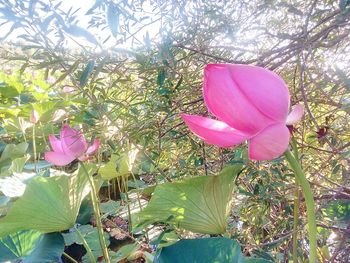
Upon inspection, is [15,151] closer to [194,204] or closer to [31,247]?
[31,247]

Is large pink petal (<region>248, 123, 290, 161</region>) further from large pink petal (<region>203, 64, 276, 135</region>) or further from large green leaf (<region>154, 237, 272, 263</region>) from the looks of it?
large green leaf (<region>154, 237, 272, 263</region>)

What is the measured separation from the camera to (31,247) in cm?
112

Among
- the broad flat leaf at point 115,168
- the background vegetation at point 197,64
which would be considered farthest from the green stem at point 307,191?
the broad flat leaf at point 115,168

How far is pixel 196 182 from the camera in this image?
68 cm

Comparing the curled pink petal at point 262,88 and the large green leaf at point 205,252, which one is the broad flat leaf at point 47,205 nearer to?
A: the large green leaf at point 205,252

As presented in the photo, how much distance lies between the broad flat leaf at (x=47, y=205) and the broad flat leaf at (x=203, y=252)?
388 millimetres

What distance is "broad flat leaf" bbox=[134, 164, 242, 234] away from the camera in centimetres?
68

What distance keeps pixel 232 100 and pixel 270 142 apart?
56mm

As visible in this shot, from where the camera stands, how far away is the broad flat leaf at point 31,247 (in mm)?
950

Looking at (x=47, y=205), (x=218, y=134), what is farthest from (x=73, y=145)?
(x=218, y=134)

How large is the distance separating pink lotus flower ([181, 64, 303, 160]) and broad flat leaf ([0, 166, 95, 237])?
2.07 ft

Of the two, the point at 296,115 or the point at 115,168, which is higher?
the point at 296,115

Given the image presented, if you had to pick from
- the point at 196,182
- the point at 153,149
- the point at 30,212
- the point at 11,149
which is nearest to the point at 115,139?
the point at 153,149

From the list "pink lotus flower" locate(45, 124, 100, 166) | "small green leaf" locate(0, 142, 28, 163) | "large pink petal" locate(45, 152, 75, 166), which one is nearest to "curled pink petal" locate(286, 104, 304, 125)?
"pink lotus flower" locate(45, 124, 100, 166)
